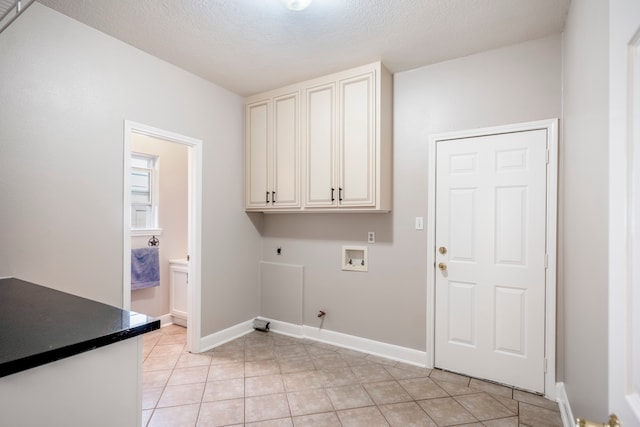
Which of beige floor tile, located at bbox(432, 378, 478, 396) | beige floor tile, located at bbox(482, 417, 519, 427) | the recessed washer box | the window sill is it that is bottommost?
beige floor tile, located at bbox(432, 378, 478, 396)

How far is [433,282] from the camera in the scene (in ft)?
8.86

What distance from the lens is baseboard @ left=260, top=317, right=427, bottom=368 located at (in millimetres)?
2783

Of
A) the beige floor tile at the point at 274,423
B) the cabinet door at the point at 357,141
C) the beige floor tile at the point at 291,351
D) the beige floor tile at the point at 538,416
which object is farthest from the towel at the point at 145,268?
the beige floor tile at the point at 538,416

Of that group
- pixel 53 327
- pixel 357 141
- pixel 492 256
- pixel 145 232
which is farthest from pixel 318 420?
pixel 145 232

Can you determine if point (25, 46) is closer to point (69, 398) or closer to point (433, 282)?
point (69, 398)

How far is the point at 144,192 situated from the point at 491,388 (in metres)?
4.03

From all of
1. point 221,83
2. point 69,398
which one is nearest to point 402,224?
point 221,83

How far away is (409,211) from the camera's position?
9.23ft

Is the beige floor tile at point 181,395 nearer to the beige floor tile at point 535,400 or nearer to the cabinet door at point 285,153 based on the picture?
the cabinet door at point 285,153

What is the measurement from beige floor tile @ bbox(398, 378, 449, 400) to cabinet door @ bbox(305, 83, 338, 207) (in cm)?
163

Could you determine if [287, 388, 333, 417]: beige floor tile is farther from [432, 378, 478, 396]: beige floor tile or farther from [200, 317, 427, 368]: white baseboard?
[432, 378, 478, 396]: beige floor tile

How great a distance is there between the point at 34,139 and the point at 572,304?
3.48 m

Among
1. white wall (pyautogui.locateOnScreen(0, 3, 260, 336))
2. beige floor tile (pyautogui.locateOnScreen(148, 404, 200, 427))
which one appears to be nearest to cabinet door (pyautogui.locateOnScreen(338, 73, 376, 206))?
white wall (pyautogui.locateOnScreen(0, 3, 260, 336))

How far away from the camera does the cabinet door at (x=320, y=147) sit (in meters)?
2.90
